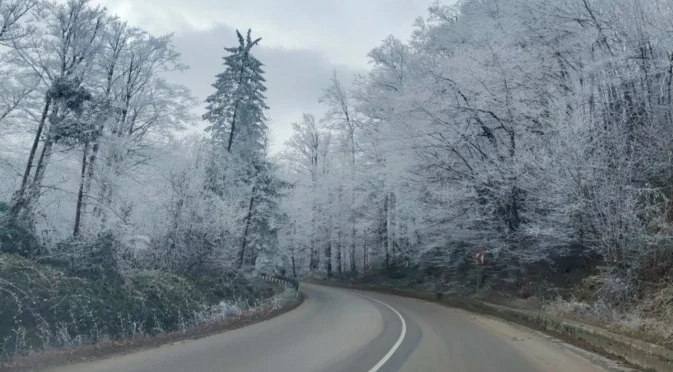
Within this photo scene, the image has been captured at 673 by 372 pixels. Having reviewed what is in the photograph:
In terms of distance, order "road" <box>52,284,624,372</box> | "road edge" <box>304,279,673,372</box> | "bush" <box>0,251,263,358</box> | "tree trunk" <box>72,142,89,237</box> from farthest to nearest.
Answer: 1. "tree trunk" <box>72,142,89,237</box>
2. "bush" <box>0,251,263,358</box>
3. "road edge" <box>304,279,673,372</box>
4. "road" <box>52,284,624,372</box>

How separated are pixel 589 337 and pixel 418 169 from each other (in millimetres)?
13773

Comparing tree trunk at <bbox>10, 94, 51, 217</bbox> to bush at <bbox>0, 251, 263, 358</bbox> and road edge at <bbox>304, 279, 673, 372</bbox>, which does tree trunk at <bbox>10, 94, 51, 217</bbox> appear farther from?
road edge at <bbox>304, 279, 673, 372</bbox>

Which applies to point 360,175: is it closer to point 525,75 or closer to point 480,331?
point 525,75

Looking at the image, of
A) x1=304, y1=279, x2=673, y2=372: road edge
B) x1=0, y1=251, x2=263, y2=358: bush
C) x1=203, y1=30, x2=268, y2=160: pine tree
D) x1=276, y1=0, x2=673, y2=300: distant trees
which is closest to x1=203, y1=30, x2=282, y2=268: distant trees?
x1=203, y1=30, x2=268, y2=160: pine tree

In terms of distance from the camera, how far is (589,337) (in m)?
11.8

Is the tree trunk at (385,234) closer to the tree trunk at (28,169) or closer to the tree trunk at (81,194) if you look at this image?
the tree trunk at (81,194)

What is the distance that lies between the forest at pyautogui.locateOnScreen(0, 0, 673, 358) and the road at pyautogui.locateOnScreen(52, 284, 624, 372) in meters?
2.02

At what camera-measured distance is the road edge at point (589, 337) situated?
8812 mm

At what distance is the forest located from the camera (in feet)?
44.2

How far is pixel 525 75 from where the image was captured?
68.9 feet

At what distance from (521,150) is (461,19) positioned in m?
11.5

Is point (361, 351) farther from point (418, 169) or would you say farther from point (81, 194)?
point (418, 169)

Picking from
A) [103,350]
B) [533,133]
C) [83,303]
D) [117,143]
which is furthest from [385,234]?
[103,350]

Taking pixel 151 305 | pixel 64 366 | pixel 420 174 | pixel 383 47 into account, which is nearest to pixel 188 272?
pixel 151 305
